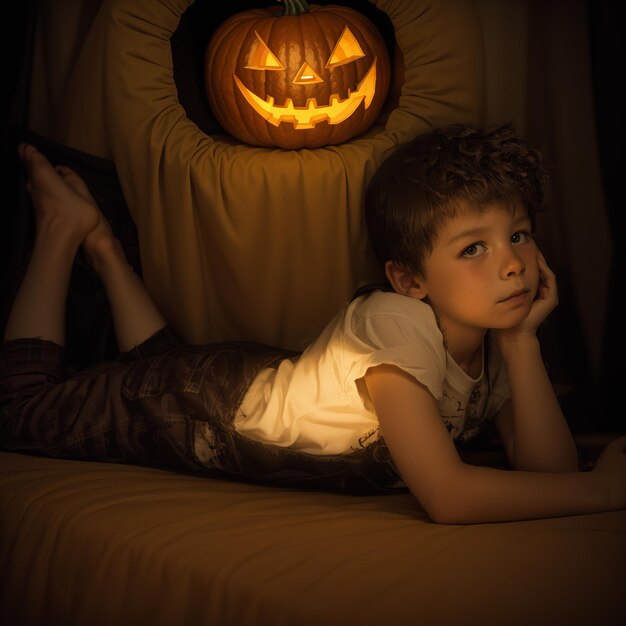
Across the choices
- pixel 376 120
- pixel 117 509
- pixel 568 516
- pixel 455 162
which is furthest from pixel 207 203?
pixel 568 516

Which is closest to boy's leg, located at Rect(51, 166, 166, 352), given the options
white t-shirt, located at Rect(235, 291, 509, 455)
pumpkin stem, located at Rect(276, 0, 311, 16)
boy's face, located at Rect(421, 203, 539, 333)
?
white t-shirt, located at Rect(235, 291, 509, 455)

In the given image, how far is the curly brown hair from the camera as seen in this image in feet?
4.41

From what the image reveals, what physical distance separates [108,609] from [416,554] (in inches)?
18.8

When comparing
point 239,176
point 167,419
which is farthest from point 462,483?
point 239,176

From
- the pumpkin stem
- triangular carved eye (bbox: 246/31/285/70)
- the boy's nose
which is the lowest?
the boy's nose

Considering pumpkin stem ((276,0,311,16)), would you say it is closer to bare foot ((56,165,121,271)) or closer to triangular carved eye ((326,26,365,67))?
triangular carved eye ((326,26,365,67))

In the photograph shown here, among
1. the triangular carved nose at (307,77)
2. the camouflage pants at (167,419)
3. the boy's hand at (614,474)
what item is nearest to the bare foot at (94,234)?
the camouflage pants at (167,419)

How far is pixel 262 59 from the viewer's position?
1.63 metres

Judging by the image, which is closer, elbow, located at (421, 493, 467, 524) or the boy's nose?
elbow, located at (421, 493, 467, 524)

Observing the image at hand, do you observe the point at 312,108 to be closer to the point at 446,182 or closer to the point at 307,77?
the point at 307,77

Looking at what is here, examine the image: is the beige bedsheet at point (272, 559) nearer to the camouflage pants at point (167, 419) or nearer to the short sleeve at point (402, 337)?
the camouflage pants at point (167, 419)

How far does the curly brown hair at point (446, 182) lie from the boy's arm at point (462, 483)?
30 centimetres

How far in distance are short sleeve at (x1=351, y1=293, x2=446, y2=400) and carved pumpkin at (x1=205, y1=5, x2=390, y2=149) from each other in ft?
1.49

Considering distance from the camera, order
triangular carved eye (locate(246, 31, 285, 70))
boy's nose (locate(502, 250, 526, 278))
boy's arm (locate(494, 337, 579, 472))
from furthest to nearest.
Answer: triangular carved eye (locate(246, 31, 285, 70)), boy's arm (locate(494, 337, 579, 472)), boy's nose (locate(502, 250, 526, 278))
